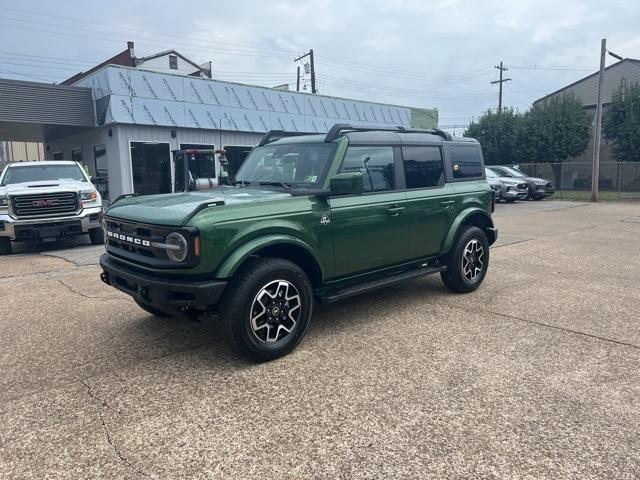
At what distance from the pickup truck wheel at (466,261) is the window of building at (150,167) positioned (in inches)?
514

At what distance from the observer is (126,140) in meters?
16.2

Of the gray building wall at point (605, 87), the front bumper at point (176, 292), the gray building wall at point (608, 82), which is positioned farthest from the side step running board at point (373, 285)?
the gray building wall at point (608, 82)

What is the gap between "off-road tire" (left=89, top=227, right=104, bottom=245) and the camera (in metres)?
10.5

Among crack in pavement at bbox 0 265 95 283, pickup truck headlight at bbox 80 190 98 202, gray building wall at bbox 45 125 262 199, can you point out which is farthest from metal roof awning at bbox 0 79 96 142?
crack in pavement at bbox 0 265 95 283

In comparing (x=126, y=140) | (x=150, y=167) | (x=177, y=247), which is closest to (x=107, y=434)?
(x=177, y=247)

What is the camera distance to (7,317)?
5344 millimetres

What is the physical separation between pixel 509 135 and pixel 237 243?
33.0 meters

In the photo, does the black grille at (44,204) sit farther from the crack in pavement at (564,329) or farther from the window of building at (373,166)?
the crack in pavement at (564,329)

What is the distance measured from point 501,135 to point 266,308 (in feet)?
110

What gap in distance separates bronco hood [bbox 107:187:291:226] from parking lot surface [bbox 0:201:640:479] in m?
1.20

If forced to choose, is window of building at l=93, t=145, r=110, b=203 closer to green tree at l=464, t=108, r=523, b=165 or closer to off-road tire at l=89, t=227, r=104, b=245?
off-road tire at l=89, t=227, r=104, b=245

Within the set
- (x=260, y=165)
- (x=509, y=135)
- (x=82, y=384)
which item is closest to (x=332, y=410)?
(x=82, y=384)

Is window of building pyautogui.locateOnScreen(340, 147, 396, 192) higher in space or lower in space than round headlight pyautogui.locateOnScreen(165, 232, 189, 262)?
higher

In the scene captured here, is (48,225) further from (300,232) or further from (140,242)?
(300,232)
